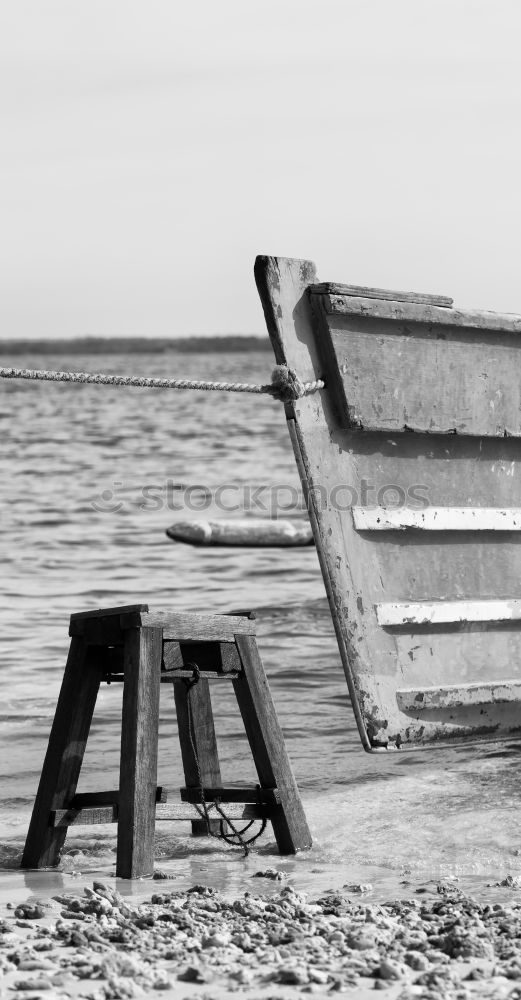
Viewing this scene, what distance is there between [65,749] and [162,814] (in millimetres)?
509

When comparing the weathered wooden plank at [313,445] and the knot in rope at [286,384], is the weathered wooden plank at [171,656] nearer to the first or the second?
the weathered wooden plank at [313,445]

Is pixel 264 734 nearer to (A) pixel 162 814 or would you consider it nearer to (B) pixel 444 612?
(A) pixel 162 814

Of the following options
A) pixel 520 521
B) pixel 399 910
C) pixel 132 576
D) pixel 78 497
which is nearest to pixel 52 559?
pixel 132 576

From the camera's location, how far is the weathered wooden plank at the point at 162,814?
5426 millimetres

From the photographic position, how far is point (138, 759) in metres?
5.17

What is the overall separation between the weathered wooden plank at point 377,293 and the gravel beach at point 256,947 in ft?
8.37

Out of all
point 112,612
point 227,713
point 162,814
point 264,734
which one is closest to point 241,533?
point 227,713

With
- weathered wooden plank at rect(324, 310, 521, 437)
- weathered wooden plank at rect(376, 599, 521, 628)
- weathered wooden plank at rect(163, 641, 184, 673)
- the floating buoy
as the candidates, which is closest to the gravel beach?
weathered wooden plank at rect(163, 641, 184, 673)

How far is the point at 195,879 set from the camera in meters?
5.37

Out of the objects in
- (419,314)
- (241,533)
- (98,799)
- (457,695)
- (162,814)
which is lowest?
(241,533)

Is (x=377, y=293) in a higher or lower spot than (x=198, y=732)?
higher

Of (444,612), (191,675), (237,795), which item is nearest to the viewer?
(191,675)

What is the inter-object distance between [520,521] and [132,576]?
12922mm

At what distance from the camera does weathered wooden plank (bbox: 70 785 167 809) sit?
5.39m
